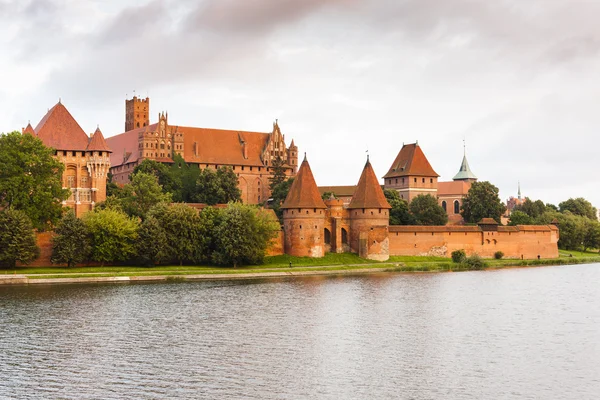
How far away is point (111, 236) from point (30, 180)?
6436mm

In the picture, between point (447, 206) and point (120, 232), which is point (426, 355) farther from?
point (447, 206)

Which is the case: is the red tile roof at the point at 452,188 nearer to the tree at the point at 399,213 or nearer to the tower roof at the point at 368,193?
the tree at the point at 399,213

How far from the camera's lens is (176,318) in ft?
96.6

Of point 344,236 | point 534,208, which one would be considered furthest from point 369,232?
point 534,208

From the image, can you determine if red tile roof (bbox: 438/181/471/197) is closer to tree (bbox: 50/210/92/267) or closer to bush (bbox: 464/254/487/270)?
bush (bbox: 464/254/487/270)

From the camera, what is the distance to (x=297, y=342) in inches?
983

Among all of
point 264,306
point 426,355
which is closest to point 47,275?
point 264,306

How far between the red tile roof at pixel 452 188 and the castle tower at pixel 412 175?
5900mm

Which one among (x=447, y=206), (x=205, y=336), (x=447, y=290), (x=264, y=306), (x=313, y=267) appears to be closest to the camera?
(x=205, y=336)

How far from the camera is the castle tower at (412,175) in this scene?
251ft

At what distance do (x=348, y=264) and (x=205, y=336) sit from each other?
26.5m

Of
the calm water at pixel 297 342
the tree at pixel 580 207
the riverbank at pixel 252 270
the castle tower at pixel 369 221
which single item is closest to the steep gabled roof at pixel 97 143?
the riverbank at pixel 252 270

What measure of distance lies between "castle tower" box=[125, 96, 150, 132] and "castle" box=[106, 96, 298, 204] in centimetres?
872

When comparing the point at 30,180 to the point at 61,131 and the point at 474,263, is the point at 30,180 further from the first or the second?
the point at 474,263
